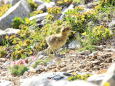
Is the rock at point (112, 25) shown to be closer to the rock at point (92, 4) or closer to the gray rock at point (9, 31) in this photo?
the rock at point (92, 4)

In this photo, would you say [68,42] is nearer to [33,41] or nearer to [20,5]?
[33,41]

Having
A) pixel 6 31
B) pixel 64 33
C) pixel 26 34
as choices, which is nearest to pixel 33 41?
pixel 26 34

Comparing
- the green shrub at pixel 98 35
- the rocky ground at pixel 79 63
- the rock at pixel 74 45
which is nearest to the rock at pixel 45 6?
the rock at pixel 74 45

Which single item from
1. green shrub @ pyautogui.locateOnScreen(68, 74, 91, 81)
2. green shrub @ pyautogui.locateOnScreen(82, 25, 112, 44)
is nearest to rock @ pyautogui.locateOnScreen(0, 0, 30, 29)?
green shrub @ pyautogui.locateOnScreen(82, 25, 112, 44)

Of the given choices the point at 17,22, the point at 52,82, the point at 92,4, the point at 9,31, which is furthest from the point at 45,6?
the point at 52,82

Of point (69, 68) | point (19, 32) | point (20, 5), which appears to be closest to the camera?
point (69, 68)

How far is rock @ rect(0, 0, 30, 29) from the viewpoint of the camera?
17.1 m

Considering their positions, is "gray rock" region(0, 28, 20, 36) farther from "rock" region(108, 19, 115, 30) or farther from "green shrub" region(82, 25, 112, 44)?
"rock" region(108, 19, 115, 30)

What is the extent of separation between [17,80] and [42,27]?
485 cm

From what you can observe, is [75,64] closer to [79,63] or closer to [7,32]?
[79,63]

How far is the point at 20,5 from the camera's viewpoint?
17.9m

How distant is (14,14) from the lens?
17516mm

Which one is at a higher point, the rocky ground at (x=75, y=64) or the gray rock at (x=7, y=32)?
the gray rock at (x=7, y=32)

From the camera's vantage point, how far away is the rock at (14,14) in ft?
56.1
